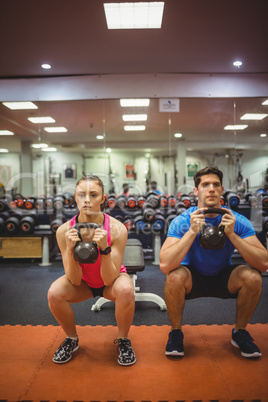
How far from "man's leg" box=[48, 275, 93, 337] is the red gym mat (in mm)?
201

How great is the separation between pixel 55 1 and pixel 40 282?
3.18 m

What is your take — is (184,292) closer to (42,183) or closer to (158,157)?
(158,157)

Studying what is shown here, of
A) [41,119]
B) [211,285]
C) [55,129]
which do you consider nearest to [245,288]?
[211,285]

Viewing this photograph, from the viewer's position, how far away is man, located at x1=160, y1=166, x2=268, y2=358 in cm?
157

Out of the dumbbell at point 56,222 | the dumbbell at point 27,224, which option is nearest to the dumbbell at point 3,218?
the dumbbell at point 27,224

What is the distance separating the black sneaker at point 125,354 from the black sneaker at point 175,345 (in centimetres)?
20

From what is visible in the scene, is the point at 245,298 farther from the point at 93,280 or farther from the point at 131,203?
the point at 131,203

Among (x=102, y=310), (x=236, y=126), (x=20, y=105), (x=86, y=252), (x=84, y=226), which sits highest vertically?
(x=20, y=105)

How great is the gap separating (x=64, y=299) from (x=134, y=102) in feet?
14.6

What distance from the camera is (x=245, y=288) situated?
5.28ft

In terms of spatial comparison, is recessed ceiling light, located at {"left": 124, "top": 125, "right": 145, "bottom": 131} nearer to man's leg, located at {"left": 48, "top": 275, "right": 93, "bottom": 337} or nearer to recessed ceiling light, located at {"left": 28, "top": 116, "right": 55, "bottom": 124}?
recessed ceiling light, located at {"left": 28, "top": 116, "right": 55, "bottom": 124}

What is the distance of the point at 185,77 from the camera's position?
188 inches

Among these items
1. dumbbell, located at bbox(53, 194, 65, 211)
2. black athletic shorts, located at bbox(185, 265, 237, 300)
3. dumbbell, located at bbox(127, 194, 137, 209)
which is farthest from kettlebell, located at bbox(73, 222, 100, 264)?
dumbbell, located at bbox(127, 194, 137, 209)

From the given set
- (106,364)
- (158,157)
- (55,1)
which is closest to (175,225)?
(106,364)
